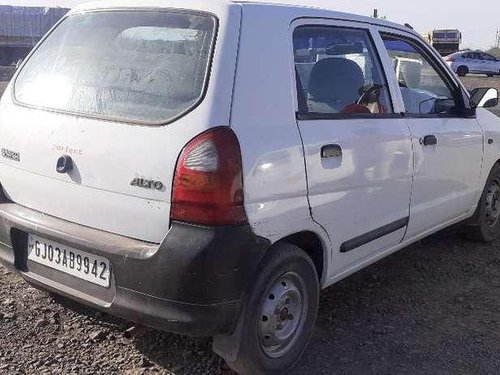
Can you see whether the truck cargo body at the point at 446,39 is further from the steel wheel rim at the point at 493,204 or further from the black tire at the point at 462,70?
the steel wheel rim at the point at 493,204

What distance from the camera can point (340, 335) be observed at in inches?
136

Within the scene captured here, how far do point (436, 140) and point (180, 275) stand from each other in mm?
2217

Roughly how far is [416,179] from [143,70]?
187 cm

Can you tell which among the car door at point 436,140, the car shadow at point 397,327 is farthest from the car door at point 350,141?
the car shadow at point 397,327

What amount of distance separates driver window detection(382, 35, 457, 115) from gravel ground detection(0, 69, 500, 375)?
1.22m

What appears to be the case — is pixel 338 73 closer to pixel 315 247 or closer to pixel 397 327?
pixel 315 247

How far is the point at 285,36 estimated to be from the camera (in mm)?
2906

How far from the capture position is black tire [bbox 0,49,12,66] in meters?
32.9

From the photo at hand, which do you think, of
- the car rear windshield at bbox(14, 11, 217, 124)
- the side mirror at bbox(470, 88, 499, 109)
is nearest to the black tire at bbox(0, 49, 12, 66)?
the side mirror at bbox(470, 88, 499, 109)

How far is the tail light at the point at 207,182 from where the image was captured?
246 cm

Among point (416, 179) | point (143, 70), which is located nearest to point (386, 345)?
point (416, 179)

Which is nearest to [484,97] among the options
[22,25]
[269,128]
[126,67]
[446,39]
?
[269,128]

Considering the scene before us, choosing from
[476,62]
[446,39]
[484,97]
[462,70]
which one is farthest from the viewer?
[446,39]

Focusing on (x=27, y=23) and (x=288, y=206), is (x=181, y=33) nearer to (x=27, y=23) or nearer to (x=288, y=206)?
(x=288, y=206)
